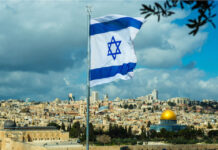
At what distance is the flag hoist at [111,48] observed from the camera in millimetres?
10703

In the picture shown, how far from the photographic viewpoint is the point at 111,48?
10805 mm

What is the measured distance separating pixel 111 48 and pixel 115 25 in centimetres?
66

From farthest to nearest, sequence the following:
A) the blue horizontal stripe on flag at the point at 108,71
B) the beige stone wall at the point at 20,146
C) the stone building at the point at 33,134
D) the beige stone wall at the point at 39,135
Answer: the beige stone wall at the point at 39,135
the stone building at the point at 33,134
the beige stone wall at the point at 20,146
the blue horizontal stripe on flag at the point at 108,71

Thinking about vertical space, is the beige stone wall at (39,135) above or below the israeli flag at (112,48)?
below

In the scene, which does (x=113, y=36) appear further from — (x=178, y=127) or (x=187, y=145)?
(x=178, y=127)

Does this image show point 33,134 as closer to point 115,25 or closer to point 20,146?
point 20,146

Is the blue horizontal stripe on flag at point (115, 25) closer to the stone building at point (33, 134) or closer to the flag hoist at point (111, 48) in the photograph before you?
the flag hoist at point (111, 48)

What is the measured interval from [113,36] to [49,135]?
5095cm

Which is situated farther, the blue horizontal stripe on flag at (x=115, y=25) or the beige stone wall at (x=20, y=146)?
the beige stone wall at (x=20, y=146)

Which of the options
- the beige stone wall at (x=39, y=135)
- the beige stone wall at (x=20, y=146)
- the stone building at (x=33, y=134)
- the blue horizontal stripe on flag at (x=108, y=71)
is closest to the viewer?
the blue horizontal stripe on flag at (x=108, y=71)

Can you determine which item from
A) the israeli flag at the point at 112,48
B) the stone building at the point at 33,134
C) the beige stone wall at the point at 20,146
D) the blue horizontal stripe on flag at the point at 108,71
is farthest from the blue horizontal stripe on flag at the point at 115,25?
the stone building at the point at 33,134

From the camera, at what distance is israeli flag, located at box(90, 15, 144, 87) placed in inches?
421

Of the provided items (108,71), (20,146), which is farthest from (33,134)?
(108,71)

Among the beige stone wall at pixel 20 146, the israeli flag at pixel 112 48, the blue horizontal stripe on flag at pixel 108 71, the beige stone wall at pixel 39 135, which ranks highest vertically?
the israeli flag at pixel 112 48
